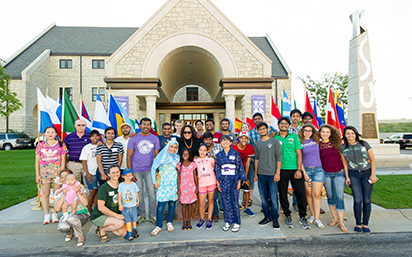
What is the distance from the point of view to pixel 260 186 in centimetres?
464

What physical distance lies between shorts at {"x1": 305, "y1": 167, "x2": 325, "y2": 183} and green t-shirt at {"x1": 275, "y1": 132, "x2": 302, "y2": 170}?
12.3 inches

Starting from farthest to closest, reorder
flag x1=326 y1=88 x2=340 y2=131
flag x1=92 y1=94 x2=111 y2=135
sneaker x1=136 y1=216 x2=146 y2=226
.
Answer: flag x1=326 y1=88 x2=340 y2=131 < flag x1=92 y1=94 x2=111 y2=135 < sneaker x1=136 y1=216 x2=146 y2=226

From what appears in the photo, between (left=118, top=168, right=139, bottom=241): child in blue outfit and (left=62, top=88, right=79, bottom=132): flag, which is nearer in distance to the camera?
(left=118, top=168, right=139, bottom=241): child in blue outfit

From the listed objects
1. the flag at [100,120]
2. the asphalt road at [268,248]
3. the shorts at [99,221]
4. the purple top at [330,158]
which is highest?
the flag at [100,120]

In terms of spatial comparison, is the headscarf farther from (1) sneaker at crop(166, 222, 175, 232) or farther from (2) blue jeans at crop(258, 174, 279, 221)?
(2) blue jeans at crop(258, 174, 279, 221)

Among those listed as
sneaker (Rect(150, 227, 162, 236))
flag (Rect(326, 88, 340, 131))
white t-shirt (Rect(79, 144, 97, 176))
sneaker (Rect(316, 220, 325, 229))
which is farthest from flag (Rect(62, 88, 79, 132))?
flag (Rect(326, 88, 340, 131))

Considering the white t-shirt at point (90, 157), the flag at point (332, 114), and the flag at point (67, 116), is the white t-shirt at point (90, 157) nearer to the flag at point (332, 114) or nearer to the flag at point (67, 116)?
the flag at point (67, 116)

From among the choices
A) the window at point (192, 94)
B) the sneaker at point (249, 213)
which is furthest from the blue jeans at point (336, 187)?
the window at point (192, 94)

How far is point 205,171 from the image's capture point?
452cm

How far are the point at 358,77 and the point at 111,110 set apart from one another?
10282 mm

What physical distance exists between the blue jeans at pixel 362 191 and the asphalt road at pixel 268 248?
0.39 meters

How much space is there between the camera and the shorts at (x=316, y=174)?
4.44 meters

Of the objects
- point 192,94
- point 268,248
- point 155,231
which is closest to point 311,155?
point 268,248

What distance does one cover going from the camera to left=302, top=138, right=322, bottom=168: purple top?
449cm
